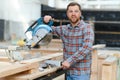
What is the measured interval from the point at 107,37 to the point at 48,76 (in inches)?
402

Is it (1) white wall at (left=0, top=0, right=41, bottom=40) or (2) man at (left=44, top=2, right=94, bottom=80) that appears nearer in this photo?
(2) man at (left=44, top=2, right=94, bottom=80)

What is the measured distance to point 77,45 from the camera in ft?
8.43

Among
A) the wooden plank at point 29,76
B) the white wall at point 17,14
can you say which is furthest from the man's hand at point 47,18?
the white wall at point 17,14

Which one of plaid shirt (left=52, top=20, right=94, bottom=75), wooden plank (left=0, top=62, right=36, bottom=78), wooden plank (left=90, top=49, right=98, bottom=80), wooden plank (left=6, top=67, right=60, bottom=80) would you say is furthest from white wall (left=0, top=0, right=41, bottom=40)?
wooden plank (left=0, top=62, right=36, bottom=78)

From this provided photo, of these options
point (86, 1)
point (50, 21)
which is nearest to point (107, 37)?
point (86, 1)

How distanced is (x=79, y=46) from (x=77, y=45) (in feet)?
0.07

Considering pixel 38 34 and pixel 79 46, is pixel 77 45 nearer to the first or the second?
pixel 79 46

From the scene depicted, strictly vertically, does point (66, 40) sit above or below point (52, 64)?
above

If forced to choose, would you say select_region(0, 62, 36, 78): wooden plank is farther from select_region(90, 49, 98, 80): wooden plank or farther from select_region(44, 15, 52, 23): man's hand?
select_region(90, 49, 98, 80): wooden plank

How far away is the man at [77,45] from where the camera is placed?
8.15 feet

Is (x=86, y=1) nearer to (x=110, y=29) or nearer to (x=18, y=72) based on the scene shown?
(x=110, y=29)

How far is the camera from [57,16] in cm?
1290

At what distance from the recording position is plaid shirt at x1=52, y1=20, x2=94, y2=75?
248 centimetres

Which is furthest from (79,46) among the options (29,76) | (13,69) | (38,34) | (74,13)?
(13,69)
